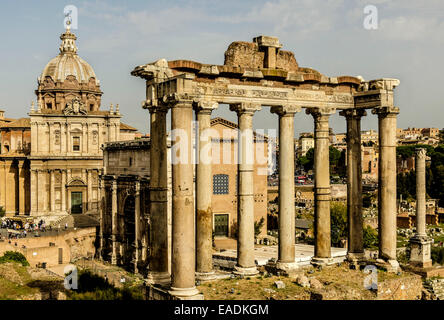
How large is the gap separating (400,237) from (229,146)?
16397 mm

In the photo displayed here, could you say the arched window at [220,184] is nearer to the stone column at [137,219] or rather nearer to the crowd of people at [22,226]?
the stone column at [137,219]

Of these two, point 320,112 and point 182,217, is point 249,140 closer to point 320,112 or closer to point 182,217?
point 320,112

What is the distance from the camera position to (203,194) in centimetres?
1356

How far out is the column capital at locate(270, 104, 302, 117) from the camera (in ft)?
49.1

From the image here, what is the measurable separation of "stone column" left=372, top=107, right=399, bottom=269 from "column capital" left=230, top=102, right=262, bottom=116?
393cm

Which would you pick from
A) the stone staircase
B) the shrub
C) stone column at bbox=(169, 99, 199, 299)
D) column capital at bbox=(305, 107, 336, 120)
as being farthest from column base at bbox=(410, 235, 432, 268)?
the shrub

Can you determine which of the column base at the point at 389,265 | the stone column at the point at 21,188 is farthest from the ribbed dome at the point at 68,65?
the column base at the point at 389,265

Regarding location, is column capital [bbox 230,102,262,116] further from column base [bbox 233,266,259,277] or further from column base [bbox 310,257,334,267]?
column base [bbox 310,257,334,267]

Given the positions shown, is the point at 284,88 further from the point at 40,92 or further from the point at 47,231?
the point at 40,92

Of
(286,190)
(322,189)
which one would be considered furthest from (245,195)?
(322,189)

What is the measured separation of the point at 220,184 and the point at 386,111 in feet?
84.0

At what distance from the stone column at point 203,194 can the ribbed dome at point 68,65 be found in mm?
37403

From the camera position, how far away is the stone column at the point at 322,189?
15.7 m

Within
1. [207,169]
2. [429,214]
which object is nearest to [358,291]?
[207,169]
